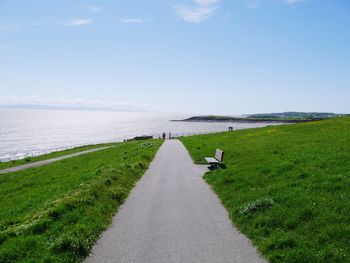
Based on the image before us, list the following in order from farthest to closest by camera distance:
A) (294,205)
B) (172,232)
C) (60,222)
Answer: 1. (294,205)
2. (60,222)
3. (172,232)

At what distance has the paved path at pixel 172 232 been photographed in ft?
25.9

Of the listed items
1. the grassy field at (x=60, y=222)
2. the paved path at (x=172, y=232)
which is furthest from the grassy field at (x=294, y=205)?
the grassy field at (x=60, y=222)

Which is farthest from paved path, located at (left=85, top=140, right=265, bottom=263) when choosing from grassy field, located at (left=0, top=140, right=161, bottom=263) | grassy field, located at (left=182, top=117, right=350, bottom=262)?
grassy field, located at (left=182, top=117, right=350, bottom=262)

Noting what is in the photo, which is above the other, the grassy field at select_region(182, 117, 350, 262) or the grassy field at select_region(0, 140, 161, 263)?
the grassy field at select_region(182, 117, 350, 262)

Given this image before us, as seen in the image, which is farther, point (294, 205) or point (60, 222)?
point (294, 205)

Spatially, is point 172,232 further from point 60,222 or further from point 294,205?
point 294,205

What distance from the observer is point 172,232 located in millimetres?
9508

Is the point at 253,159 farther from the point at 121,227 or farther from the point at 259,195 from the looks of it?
the point at 121,227

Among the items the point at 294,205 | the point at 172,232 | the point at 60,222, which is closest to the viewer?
the point at 172,232

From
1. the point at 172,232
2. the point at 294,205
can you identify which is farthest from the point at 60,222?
the point at 294,205

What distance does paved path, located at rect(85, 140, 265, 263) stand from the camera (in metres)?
7.89

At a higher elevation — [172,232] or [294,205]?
[294,205]

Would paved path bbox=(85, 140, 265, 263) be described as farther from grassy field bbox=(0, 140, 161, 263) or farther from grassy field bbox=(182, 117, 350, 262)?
grassy field bbox=(182, 117, 350, 262)

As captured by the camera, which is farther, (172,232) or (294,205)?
(294,205)
